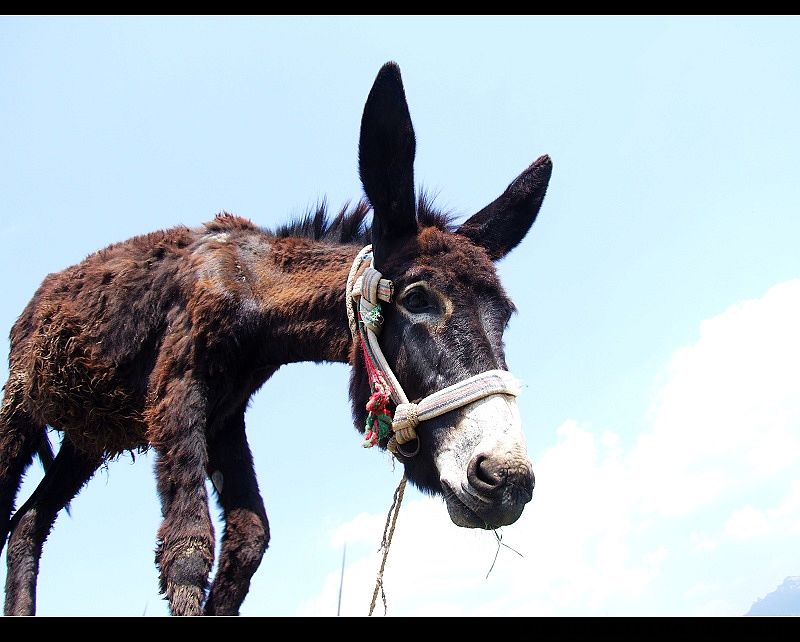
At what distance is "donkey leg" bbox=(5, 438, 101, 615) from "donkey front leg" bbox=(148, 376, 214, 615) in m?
2.67

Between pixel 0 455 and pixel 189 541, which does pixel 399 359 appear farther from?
pixel 0 455

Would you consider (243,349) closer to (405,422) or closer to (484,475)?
(405,422)

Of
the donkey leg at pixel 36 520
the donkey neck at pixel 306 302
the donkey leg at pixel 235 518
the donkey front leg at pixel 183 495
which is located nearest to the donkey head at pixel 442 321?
the donkey neck at pixel 306 302

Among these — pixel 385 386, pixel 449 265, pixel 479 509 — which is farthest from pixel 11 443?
pixel 479 509

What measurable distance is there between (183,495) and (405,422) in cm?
165

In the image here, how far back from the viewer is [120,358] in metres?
5.59

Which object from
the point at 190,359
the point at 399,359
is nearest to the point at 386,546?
the point at 399,359

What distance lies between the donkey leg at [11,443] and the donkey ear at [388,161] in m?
4.20

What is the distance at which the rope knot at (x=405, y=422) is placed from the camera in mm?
4121

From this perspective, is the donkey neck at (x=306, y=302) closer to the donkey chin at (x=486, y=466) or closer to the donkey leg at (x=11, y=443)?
the donkey chin at (x=486, y=466)

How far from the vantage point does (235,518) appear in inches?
211

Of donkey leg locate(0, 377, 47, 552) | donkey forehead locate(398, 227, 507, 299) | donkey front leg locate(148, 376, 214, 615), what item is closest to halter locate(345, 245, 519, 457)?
donkey forehead locate(398, 227, 507, 299)

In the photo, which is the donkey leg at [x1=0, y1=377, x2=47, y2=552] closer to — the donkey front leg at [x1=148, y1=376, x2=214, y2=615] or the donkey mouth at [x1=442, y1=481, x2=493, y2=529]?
the donkey front leg at [x1=148, y1=376, x2=214, y2=615]

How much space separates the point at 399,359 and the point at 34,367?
12.2 ft
